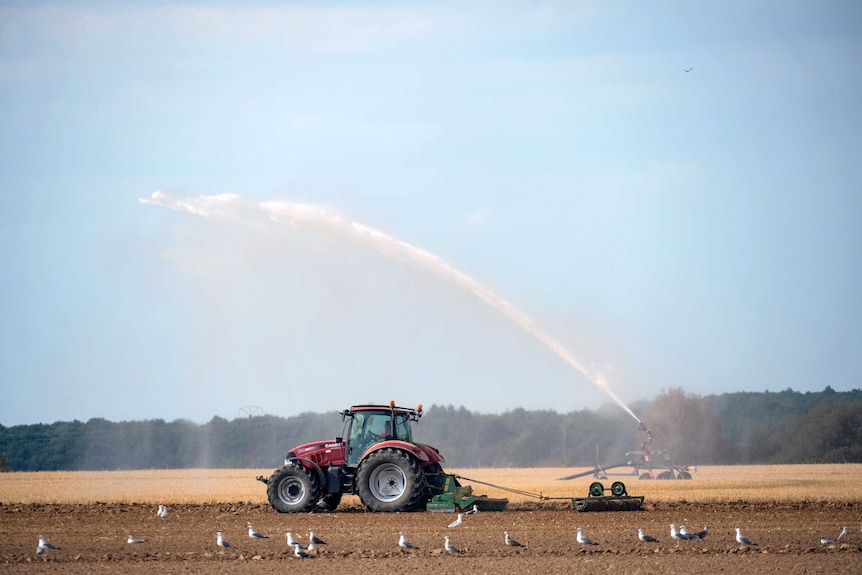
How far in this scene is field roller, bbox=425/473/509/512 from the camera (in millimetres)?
22484

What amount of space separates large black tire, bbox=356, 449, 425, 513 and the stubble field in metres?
0.31

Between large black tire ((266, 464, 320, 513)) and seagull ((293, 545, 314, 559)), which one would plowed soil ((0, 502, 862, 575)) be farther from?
large black tire ((266, 464, 320, 513))

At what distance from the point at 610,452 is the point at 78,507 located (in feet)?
162

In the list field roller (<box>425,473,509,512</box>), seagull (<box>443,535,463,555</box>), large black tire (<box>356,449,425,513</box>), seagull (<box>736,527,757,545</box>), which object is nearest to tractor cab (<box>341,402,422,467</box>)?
large black tire (<box>356,449,425,513</box>)

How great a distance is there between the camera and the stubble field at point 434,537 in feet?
52.6

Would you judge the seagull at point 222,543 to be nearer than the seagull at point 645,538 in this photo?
Yes

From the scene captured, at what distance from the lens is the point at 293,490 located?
931 inches

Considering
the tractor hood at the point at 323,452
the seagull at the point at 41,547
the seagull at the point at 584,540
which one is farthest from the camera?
the tractor hood at the point at 323,452

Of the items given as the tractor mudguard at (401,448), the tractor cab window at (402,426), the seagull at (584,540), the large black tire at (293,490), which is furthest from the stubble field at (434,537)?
the tractor cab window at (402,426)

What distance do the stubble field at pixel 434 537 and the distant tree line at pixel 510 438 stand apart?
35846 millimetres

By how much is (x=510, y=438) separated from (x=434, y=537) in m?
58.5

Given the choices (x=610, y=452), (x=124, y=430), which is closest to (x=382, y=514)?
(x=610, y=452)

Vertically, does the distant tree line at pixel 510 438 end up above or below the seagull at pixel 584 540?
above

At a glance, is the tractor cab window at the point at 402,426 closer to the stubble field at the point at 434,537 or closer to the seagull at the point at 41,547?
the stubble field at the point at 434,537
